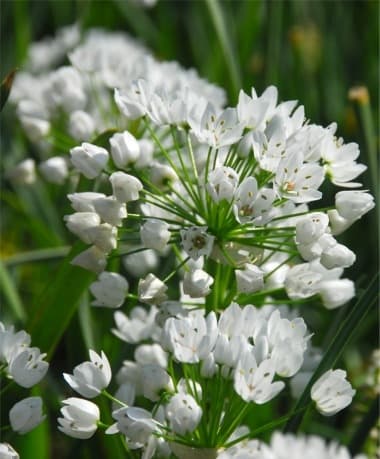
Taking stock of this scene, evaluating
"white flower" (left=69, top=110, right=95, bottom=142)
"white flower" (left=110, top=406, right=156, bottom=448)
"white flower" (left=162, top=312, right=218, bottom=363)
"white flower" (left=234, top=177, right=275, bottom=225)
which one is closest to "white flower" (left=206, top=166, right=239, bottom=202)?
"white flower" (left=234, top=177, right=275, bottom=225)

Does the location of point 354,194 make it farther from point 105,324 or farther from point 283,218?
point 105,324

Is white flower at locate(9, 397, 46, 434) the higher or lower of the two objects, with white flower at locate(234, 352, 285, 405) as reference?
lower

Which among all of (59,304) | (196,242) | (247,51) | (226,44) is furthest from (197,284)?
(247,51)

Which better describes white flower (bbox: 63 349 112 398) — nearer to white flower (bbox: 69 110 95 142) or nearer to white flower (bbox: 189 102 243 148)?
white flower (bbox: 189 102 243 148)

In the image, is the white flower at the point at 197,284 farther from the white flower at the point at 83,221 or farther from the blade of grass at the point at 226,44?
the blade of grass at the point at 226,44

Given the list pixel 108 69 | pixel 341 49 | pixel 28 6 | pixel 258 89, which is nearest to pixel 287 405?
pixel 108 69

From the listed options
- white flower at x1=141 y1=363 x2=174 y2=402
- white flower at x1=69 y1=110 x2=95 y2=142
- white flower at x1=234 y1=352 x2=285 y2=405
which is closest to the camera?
white flower at x1=234 y1=352 x2=285 y2=405

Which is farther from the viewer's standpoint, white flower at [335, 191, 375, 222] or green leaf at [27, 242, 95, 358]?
green leaf at [27, 242, 95, 358]
